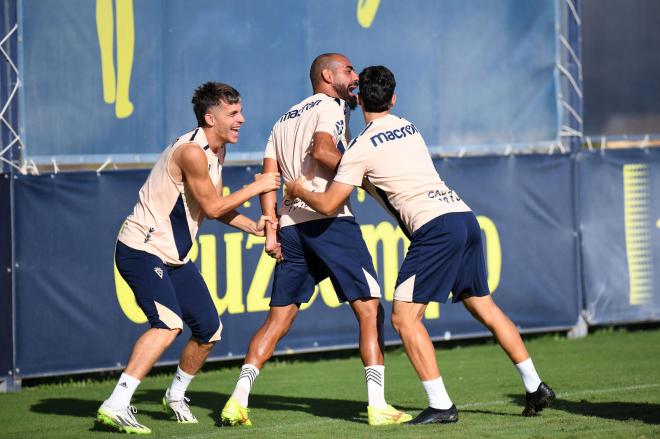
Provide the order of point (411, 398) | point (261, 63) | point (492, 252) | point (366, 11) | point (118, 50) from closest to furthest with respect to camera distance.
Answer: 1. point (411, 398)
2. point (118, 50)
3. point (261, 63)
4. point (366, 11)
5. point (492, 252)

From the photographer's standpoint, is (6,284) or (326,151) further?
(6,284)

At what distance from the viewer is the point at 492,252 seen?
1122 centimetres

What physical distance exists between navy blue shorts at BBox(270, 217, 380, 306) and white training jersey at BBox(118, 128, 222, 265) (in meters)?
0.64

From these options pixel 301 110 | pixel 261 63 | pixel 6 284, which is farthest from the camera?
pixel 261 63

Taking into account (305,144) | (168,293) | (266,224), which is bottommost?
(168,293)

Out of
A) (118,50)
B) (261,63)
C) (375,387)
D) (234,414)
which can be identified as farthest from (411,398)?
(118,50)

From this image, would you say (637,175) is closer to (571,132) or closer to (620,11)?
(571,132)

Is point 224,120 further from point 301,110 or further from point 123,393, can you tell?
point 123,393

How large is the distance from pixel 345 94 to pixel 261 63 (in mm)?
3066

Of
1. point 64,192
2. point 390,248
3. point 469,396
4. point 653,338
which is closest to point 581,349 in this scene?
point 653,338

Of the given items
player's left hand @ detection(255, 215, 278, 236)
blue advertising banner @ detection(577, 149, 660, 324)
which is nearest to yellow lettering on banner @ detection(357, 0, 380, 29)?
blue advertising banner @ detection(577, 149, 660, 324)

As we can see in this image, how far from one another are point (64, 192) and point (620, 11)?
6100 millimetres

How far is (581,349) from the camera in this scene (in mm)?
10820

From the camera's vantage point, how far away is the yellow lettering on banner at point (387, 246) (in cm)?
1077
